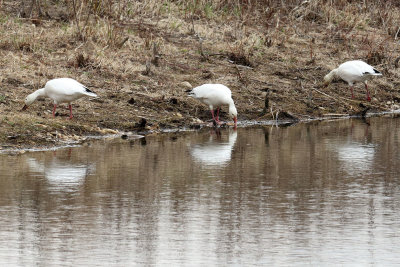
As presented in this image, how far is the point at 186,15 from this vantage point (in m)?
21.2

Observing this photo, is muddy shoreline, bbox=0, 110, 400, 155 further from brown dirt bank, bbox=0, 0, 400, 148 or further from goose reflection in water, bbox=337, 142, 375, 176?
goose reflection in water, bbox=337, 142, 375, 176

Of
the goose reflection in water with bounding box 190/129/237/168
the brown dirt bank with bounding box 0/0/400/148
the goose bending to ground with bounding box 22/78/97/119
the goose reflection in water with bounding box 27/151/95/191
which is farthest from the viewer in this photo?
the brown dirt bank with bounding box 0/0/400/148

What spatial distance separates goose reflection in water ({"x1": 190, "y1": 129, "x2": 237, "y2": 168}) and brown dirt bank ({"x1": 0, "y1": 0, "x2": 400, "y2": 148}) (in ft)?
3.94

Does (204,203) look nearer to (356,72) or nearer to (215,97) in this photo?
(215,97)

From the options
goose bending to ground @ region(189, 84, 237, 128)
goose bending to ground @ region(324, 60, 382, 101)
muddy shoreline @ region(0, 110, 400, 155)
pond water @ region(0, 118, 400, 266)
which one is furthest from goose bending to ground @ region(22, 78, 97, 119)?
goose bending to ground @ region(324, 60, 382, 101)

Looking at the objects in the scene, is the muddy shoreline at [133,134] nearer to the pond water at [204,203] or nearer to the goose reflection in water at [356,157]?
the pond water at [204,203]

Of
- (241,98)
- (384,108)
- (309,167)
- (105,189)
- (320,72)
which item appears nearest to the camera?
(105,189)

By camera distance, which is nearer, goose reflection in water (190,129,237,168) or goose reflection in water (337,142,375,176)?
goose reflection in water (337,142,375,176)

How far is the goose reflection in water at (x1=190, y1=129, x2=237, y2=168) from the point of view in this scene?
448 inches

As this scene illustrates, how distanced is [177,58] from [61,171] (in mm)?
7997

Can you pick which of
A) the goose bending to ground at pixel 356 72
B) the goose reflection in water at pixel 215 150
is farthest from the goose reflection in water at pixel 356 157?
the goose bending to ground at pixel 356 72

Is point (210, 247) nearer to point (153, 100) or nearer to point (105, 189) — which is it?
point (105, 189)

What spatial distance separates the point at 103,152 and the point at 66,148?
1.94 ft

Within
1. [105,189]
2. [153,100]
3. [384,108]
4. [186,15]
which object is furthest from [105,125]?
[186,15]
